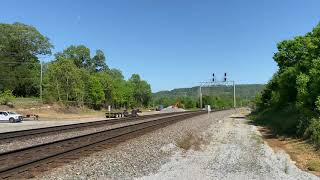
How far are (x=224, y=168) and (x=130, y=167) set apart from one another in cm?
309

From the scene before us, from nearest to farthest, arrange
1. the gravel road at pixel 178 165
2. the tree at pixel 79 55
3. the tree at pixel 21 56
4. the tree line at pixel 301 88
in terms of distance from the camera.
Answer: the gravel road at pixel 178 165
the tree line at pixel 301 88
the tree at pixel 21 56
the tree at pixel 79 55

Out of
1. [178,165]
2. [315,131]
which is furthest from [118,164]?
[315,131]

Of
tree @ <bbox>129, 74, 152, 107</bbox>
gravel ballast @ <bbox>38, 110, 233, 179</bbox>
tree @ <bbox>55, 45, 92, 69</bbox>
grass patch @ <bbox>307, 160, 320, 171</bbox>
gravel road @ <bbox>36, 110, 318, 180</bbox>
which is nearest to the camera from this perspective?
gravel road @ <bbox>36, 110, 318, 180</bbox>

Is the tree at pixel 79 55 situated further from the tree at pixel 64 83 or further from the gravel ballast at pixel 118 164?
the gravel ballast at pixel 118 164

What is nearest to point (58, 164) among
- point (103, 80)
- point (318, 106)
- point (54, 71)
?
point (318, 106)

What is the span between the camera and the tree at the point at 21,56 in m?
112

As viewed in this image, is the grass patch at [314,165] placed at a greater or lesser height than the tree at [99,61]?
lesser

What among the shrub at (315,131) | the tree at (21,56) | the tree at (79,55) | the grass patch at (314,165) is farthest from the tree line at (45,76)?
the grass patch at (314,165)

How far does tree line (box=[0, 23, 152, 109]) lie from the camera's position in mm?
96625

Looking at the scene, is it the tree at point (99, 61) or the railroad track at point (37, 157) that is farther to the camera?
the tree at point (99, 61)

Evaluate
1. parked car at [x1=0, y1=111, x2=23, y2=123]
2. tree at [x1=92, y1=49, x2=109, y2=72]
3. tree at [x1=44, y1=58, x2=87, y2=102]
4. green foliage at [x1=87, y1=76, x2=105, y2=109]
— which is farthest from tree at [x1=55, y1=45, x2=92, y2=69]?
parked car at [x1=0, y1=111, x2=23, y2=123]

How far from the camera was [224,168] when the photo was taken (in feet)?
51.1

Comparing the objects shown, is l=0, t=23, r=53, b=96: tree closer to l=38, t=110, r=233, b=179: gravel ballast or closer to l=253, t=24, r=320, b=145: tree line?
l=253, t=24, r=320, b=145: tree line

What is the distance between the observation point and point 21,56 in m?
122
